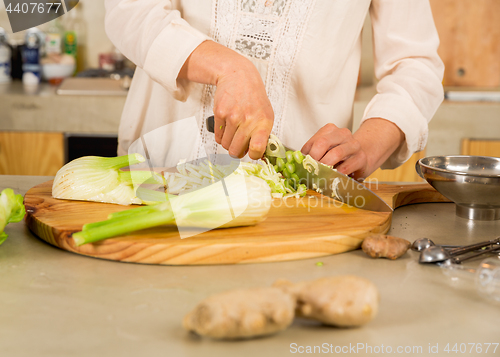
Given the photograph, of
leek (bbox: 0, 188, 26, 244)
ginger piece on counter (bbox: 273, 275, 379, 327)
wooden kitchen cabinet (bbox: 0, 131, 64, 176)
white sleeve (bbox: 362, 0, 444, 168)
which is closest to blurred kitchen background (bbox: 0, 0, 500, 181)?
wooden kitchen cabinet (bbox: 0, 131, 64, 176)

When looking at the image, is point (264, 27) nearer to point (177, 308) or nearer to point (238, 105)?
point (238, 105)

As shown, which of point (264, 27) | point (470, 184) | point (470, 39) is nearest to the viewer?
point (470, 184)

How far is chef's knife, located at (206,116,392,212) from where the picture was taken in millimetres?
1027

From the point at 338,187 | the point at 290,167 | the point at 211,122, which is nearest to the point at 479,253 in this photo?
the point at 338,187

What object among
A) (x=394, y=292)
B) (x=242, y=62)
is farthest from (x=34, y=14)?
(x=394, y=292)

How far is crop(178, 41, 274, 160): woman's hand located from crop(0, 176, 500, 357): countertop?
0.33m

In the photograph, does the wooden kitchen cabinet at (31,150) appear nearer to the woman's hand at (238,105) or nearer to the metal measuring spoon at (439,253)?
the woman's hand at (238,105)

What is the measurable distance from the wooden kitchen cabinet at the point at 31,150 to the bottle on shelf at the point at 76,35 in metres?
0.82

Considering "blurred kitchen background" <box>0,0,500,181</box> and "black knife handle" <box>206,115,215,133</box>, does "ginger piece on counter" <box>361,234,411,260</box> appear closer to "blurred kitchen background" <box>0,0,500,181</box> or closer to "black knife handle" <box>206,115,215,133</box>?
"black knife handle" <box>206,115,215,133</box>

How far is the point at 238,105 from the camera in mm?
1055

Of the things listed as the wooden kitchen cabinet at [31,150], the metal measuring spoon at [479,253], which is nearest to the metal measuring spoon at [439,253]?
the metal measuring spoon at [479,253]

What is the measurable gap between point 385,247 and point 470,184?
281 millimetres

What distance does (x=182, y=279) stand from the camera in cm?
74

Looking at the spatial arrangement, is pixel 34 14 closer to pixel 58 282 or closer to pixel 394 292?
pixel 58 282
